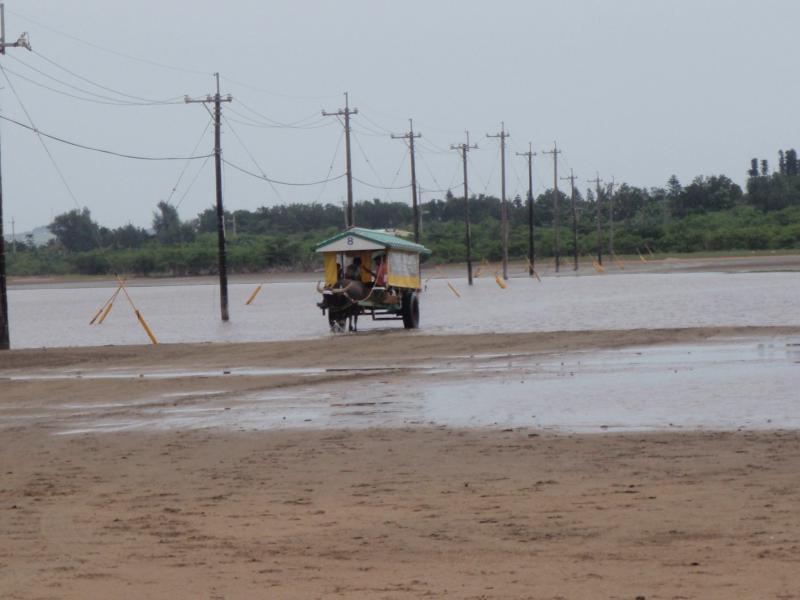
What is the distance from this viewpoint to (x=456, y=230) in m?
157

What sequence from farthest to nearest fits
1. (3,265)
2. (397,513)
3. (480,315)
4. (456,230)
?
(456,230) → (480,315) → (3,265) → (397,513)

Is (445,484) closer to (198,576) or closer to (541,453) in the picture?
(541,453)

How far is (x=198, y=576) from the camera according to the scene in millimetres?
8219

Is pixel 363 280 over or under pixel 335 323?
over

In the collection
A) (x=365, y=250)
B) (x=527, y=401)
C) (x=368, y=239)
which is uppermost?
(x=368, y=239)

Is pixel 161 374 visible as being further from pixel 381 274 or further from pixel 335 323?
pixel 335 323

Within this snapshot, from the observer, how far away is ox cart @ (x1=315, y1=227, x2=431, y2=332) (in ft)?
124

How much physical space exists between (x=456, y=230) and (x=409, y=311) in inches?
4636

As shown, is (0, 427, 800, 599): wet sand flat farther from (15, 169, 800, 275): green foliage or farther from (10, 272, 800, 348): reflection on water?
(15, 169, 800, 275): green foliage

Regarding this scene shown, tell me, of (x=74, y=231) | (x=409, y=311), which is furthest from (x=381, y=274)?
(x=74, y=231)

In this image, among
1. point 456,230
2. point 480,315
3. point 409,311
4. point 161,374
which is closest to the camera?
point 161,374

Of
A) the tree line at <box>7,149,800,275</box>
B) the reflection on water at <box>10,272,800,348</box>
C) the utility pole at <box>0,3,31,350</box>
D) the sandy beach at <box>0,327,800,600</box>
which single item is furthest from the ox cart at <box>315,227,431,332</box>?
the tree line at <box>7,149,800,275</box>

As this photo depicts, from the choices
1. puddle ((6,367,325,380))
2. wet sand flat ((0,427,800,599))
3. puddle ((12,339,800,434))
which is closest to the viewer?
wet sand flat ((0,427,800,599))

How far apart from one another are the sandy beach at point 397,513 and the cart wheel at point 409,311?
2249 cm
